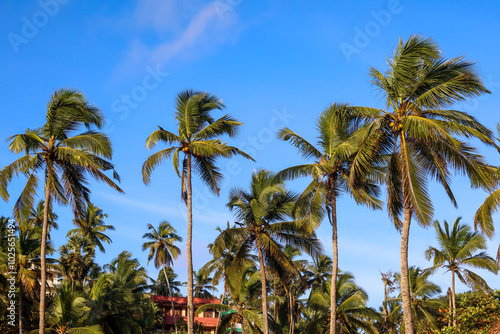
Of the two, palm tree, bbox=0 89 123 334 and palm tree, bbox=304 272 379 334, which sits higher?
palm tree, bbox=0 89 123 334

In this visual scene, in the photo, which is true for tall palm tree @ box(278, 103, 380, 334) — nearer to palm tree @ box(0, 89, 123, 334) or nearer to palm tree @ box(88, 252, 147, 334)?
palm tree @ box(0, 89, 123, 334)

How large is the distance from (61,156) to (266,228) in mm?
12145

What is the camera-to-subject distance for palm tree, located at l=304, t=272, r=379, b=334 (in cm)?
3256

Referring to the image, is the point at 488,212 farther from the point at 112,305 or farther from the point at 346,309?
the point at 112,305

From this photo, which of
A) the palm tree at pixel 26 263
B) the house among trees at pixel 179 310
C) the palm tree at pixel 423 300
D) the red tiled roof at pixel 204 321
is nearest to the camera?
the palm tree at pixel 26 263

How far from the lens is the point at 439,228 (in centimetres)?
3550

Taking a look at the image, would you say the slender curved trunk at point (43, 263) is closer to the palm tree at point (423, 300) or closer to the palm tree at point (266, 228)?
the palm tree at point (266, 228)

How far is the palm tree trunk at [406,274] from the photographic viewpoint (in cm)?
1597

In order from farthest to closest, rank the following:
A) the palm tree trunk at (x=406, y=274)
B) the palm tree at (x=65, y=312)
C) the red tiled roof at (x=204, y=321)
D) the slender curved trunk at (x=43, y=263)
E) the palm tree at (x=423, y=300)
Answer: the red tiled roof at (x=204, y=321), the palm tree at (x=423, y=300), the palm tree at (x=65, y=312), the slender curved trunk at (x=43, y=263), the palm tree trunk at (x=406, y=274)

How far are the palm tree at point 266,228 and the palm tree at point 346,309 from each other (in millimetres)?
6228

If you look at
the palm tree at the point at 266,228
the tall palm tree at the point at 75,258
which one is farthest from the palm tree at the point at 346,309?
the tall palm tree at the point at 75,258

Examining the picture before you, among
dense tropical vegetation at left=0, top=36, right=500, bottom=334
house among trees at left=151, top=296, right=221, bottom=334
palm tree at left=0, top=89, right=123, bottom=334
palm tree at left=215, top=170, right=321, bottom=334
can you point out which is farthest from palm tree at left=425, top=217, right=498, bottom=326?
house among trees at left=151, top=296, right=221, bottom=334

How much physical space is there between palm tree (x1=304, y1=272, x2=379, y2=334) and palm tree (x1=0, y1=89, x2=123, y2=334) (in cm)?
1772

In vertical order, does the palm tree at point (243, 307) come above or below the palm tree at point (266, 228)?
below
